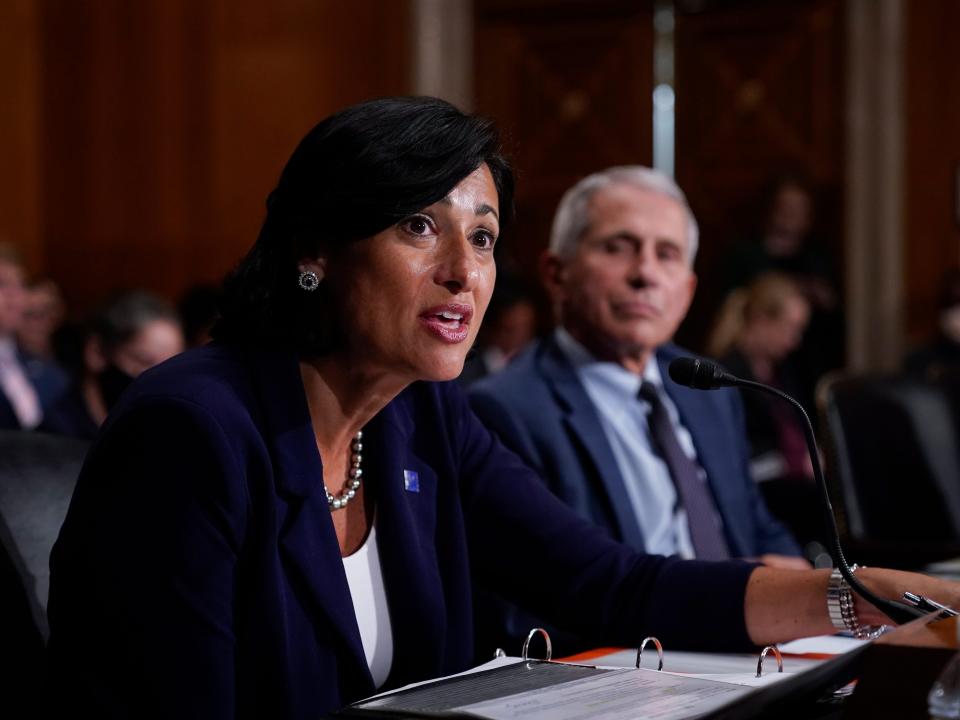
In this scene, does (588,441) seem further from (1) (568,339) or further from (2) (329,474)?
(2) (329,474)

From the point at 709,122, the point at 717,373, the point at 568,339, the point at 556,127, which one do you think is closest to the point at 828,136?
the point at 709,122

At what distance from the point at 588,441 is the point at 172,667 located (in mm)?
1228

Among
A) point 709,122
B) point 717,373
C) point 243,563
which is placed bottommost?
point 243,563

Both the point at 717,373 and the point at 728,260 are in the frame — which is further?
the point at 728,260

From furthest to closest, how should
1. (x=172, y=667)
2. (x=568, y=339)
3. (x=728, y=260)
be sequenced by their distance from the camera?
(x=728, y=260)
(x=568, y=339)
(x=172, y=667)

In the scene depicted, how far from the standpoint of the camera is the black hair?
5.14ft

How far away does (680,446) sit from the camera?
2.60m

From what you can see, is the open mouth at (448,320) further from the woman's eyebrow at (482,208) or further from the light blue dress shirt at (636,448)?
the light blue dress shirt at (636,448)

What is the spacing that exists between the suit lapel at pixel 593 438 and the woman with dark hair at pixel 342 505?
A: 52 cm

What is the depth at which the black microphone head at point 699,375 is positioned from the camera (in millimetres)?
1599

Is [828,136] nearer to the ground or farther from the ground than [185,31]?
nearer to the ground

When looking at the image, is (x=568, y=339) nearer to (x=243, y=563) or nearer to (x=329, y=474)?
(x=329, y=474)

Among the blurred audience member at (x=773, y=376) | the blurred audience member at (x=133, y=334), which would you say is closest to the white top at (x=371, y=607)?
the blurred audience member at (x=133, y=334)

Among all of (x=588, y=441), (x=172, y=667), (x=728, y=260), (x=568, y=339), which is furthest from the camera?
(x=728, y=260)
